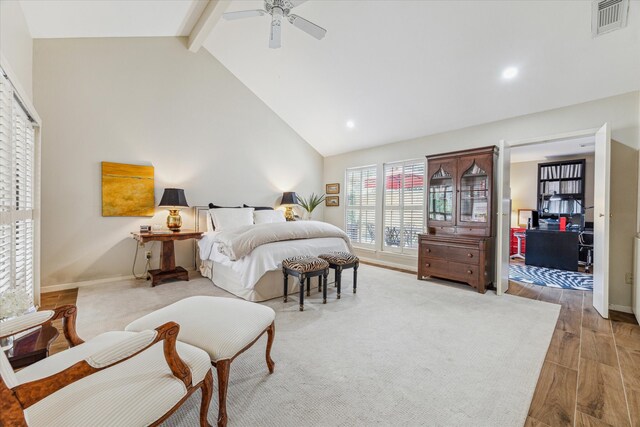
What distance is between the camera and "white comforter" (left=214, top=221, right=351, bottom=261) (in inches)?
128

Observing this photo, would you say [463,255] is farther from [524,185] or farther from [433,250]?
[524,185]

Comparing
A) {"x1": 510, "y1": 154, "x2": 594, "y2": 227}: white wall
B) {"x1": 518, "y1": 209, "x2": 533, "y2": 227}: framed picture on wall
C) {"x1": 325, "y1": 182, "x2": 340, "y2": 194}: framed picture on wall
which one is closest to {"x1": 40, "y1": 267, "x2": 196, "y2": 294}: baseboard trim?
{"x1": 325, "y1": 182, "x2": 340, "y2": 194}: framed picture on wall

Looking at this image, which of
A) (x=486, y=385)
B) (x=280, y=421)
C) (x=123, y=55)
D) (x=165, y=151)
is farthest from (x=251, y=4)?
(x=486, y=385)

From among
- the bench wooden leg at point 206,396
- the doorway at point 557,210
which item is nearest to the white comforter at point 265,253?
the bench wooden leg at point 206,396

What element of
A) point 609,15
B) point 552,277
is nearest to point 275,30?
point 609,15

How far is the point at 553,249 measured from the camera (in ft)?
17.6

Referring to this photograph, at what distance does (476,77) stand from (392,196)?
8.29ft

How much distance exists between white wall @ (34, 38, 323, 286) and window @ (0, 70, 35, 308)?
96 centimetres

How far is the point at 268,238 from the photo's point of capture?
11.1 ft

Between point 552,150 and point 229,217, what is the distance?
→ 22.1 feet

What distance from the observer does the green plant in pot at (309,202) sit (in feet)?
20.9

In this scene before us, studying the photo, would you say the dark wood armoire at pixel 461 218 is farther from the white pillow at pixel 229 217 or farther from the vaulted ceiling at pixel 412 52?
the white pillow at pixel 229 217

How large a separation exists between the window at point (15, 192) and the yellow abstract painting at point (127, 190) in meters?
1.12

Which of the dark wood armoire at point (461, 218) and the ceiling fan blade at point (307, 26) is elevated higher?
the ceiling fan blade at point (307, 26)
